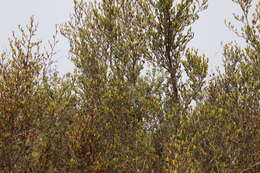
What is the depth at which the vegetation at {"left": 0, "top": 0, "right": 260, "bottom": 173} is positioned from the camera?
980 cm

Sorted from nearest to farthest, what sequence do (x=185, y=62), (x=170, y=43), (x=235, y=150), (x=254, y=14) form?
(x=235, y=150) < (x=185, y=62) < (x=170, y=43) < (x=254, y=14)

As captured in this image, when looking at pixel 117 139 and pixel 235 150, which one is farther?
pixel 117 139

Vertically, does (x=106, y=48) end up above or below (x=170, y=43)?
above

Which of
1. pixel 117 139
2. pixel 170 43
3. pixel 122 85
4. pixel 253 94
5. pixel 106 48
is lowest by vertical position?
pixel 117 139

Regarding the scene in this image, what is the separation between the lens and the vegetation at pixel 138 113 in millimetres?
9805

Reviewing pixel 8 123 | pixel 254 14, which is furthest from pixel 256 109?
pixel 8 123

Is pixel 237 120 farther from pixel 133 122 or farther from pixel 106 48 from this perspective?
pixel 106 48

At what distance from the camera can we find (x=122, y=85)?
1433 cm

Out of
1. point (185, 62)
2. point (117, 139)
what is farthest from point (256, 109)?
A: point (117, 139)

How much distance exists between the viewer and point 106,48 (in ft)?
59.6

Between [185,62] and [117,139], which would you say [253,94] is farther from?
[117,139]

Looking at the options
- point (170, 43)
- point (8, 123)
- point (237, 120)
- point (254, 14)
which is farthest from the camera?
point (254, 14)

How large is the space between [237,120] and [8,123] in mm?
8000

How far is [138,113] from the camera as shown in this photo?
565 inches
